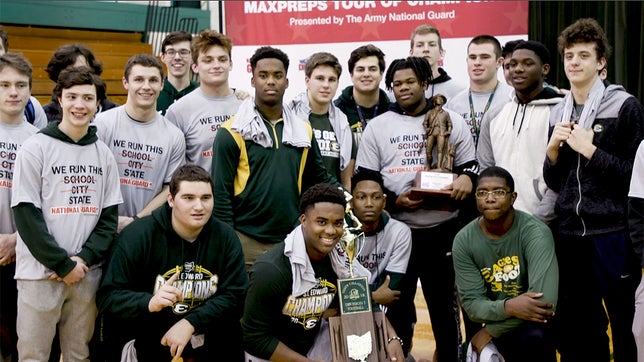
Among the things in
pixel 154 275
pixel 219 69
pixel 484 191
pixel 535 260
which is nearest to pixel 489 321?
pixel 535 260

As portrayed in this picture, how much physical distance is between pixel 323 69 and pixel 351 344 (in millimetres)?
1761

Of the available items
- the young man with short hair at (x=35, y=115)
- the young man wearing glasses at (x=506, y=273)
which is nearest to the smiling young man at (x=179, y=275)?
the young man with short hair at (x=35, y=115)

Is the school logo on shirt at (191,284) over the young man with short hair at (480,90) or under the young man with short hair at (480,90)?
under

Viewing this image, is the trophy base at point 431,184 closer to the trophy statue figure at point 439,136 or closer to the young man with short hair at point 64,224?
the trophy statue figure at point 439,136

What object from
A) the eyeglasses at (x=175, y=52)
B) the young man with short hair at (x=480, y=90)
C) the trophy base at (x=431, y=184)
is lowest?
the trophy base at (x=431, y=184)

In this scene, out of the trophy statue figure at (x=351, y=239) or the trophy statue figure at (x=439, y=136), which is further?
the trophy statue figure at (x=439, y=136)

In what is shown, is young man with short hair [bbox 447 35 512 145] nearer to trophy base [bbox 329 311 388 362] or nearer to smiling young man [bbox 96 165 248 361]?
trophy base [bbox 329 311 388 362]

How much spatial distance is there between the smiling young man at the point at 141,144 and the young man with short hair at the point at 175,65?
2.72ft

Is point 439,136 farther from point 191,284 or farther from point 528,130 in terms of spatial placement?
point 191,284

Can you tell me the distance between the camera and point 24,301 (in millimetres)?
3787

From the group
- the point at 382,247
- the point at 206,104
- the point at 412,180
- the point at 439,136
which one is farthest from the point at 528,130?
the point at 206,104

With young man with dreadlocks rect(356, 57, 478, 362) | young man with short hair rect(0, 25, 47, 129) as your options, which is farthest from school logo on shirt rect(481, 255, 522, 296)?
young man with short hair rect(0, 25, 47, 129)

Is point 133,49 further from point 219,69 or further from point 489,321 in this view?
point 489,321

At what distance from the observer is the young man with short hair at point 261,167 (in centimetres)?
408
